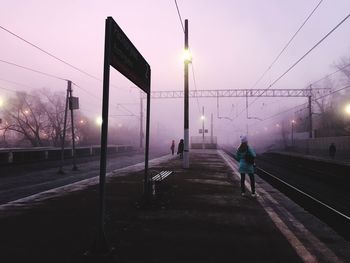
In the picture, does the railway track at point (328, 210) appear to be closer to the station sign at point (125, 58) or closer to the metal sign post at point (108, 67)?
the metal sign post at point (108, 67)

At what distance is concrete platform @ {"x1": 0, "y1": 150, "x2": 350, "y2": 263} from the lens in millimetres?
5297

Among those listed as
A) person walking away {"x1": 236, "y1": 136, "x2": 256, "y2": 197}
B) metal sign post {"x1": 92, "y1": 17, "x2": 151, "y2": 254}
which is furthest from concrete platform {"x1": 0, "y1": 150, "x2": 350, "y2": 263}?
person walking away {"x1": 236, "y1": 136, "x2": 256, "y2": 197}

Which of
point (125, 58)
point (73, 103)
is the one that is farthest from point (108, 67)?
point (73, 103)

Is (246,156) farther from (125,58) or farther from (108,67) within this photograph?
(108,67)

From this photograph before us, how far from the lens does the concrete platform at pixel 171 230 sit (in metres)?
5.30

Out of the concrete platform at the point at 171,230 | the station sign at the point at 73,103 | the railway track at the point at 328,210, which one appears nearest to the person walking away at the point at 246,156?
the concrete platform at the point at 171,230

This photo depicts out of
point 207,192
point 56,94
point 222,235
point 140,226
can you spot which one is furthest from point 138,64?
point 56,94

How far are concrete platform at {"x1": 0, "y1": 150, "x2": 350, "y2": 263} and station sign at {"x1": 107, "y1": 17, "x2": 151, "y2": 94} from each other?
8.61 ft

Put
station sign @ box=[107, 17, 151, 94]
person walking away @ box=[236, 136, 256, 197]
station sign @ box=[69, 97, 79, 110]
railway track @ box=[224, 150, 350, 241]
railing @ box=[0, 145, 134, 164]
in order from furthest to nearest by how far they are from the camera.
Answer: railing @ box=[0, 145, 134, 164] → station sign @ box=[69, 97, 79, 110] → person walking away @ box=[236, 136, 256, 197] → railway track @ box=[224, 150, 350, 241] → station sign @ box=[107, 17, 151, 94]

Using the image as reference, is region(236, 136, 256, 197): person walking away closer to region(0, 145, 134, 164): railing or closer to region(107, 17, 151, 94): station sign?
region(107, 17, 151, 94): station sign

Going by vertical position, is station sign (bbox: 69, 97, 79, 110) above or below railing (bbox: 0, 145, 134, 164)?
above

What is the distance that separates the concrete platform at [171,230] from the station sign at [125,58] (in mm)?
2625

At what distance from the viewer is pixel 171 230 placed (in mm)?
6645

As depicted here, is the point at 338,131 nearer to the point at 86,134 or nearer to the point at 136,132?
the point at 86,134
